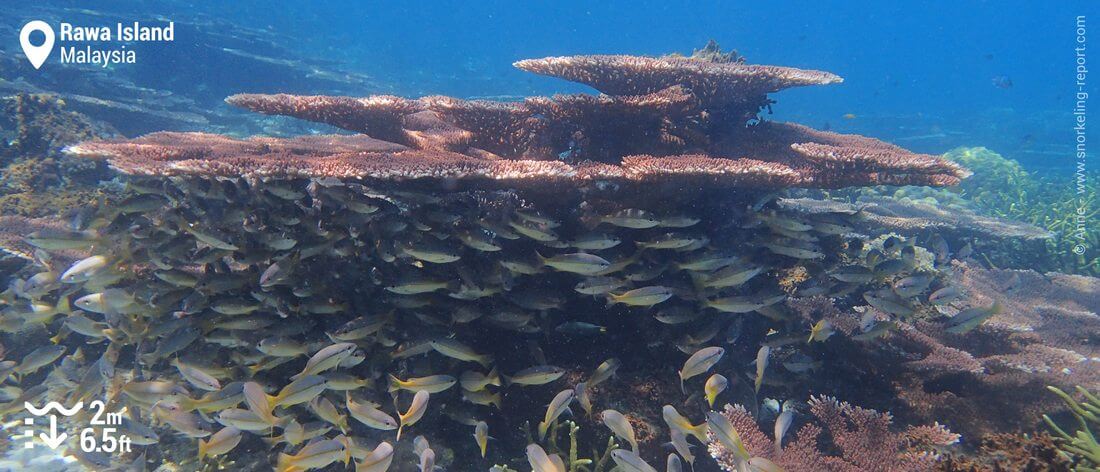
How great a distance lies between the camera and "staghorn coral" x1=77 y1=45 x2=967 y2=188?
4258 mm

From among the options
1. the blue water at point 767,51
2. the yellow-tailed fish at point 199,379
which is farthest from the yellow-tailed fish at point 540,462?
the blue water at point 767,51

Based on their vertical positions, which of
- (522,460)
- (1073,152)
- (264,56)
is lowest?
(522,460)

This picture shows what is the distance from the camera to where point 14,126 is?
1120cm

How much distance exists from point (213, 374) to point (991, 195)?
71.9ft

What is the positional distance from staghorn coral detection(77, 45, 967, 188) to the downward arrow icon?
2.34 m

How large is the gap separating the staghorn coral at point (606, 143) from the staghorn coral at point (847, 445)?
1989 mm

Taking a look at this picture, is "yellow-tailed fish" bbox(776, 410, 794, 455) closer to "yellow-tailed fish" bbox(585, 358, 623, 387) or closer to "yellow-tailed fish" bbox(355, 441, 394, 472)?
"yellow-tailed fish" bbox(585, 358, 623, 387)

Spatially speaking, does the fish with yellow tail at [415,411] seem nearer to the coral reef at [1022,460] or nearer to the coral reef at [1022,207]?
the coral reef at [1022,460]

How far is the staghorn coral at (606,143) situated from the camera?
14.0 feet

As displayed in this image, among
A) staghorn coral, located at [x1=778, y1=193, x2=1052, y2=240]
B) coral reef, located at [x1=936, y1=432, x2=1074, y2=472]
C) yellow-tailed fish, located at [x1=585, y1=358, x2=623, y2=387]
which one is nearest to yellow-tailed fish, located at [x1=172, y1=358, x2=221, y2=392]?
yellow-tailed fish, located at [x1=585, y1=358, x2=623, y2=387]

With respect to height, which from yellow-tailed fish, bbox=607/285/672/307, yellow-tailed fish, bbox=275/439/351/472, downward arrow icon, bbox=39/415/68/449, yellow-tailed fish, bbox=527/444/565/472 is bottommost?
downward arrow icon, bbox=39/415/68/449

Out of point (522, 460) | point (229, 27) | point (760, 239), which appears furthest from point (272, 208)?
point (229, 27)

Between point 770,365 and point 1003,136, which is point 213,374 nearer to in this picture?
point 770,365

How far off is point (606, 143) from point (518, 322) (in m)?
2.44
